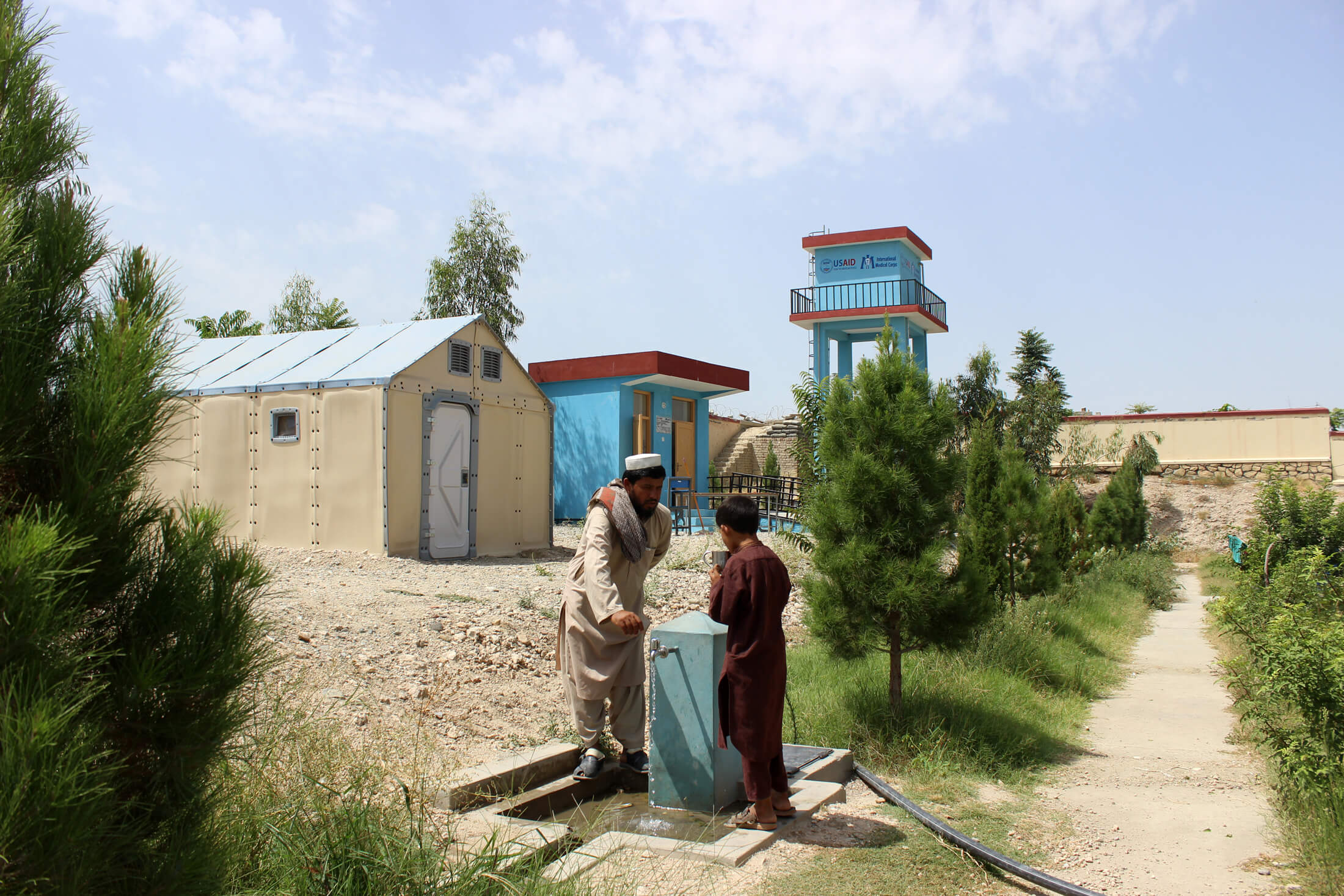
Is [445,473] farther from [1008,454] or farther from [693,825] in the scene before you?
[693,825]

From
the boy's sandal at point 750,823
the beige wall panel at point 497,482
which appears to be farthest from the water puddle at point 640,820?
the beige wall panel at point 497,482

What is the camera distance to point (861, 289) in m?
25.5

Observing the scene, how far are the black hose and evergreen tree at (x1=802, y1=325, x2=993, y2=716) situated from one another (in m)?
1.61

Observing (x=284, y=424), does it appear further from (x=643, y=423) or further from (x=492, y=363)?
(x=643, y=423)

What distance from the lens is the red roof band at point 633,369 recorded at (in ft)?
67.6

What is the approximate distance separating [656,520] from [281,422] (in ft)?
32.2

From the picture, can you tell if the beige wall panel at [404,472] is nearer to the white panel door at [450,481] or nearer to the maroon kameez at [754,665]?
the white panel door at [450,481]

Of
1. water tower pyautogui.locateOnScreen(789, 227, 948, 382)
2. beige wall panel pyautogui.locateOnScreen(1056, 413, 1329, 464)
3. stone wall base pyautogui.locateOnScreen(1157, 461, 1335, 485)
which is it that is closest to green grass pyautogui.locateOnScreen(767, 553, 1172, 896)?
water tower pyautogui.locateOnScreen(789, 227, 948, 382)

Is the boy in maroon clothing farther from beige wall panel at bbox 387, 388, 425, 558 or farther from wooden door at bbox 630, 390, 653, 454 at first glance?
wooden door at bbox 630, 390, 653, 454

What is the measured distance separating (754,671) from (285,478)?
34.7 ft

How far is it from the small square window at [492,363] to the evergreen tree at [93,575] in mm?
12047

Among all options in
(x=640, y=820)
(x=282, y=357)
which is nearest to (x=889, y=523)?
(x=640, y=820)

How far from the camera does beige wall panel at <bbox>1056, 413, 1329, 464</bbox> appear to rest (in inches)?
1147

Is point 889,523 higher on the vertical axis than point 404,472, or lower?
lower
